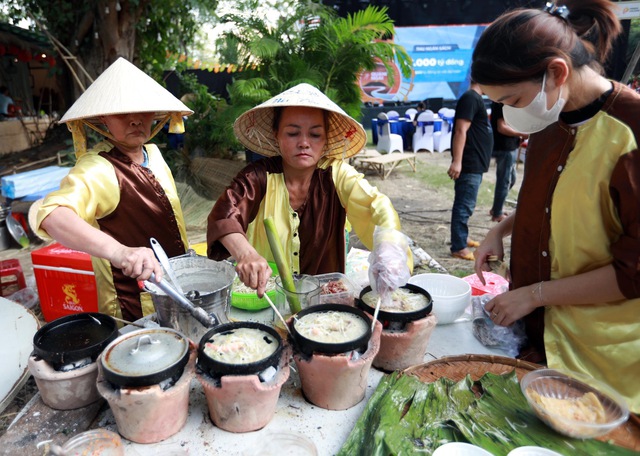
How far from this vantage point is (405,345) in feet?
4.98

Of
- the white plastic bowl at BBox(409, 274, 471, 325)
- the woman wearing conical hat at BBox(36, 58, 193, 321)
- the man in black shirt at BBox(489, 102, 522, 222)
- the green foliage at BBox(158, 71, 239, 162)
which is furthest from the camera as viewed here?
the green foliage at BBox(158, 71, 239, 162)

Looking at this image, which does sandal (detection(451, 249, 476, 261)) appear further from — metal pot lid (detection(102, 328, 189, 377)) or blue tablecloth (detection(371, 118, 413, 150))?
blue tablecloth (detection(371, 118, 413, 150))

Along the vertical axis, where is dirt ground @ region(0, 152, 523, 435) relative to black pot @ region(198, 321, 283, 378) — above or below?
below

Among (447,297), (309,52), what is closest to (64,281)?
(447,297)

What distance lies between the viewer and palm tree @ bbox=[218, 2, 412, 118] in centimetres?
654

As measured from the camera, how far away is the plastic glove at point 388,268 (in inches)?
59.4

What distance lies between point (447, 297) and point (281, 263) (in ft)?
2.53

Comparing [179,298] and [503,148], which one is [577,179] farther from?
[503,148]

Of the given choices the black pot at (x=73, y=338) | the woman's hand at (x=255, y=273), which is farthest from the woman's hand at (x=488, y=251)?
the black pot at (x=73, y=338)

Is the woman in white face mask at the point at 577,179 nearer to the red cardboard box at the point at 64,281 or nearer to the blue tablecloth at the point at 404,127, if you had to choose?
the red cardboard box at the point at 64,281

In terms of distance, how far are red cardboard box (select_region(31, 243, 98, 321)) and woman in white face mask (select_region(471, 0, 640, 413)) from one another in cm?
277

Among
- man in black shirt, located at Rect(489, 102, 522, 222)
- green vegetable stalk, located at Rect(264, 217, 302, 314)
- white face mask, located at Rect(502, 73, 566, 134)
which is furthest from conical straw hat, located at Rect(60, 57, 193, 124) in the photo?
man in black shirt, located at Rect(489, 102, 522, 222)

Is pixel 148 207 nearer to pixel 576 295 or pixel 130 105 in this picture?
pixel 130 105

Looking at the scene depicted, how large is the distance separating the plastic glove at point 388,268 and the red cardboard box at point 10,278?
3.99 metres
